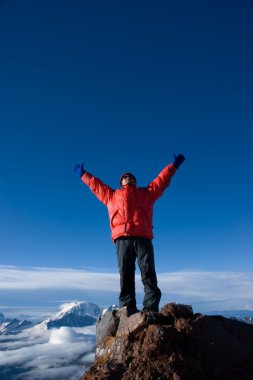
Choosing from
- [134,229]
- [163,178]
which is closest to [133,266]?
[134,229]

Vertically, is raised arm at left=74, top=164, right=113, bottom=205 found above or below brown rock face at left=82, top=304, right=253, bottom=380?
above

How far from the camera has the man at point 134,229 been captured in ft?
32.6

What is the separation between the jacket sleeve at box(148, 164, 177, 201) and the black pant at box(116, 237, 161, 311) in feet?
5.05

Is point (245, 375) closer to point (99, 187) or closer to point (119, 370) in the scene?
point (119, 370)

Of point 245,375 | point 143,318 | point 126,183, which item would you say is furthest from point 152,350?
point 126,183

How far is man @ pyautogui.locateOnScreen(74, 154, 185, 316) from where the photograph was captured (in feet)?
32.6

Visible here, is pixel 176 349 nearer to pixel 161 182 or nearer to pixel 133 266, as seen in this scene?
pixel 133 266

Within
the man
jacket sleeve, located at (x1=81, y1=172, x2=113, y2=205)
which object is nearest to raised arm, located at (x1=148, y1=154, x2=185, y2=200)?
the man

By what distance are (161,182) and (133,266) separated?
268 cm

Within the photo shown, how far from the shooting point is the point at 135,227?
33.7 ft

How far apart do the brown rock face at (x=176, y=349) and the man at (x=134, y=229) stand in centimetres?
150

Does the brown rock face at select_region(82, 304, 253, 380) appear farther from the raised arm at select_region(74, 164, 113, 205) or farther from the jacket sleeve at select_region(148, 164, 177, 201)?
the raised arm at select_region(74, 164, 113, 205)

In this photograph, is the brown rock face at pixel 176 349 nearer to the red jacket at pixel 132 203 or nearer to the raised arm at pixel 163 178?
the red jacket at pixel 132 203

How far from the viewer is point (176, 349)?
7.07 metres
